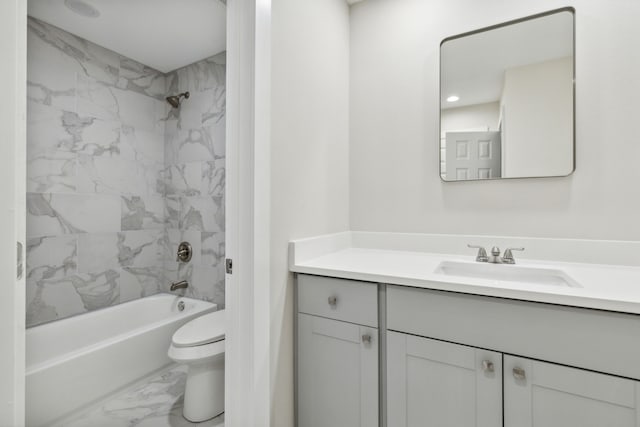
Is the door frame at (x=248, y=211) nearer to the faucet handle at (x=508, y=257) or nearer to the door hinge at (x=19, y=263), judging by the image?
the door hinge at (x=19, y=263)

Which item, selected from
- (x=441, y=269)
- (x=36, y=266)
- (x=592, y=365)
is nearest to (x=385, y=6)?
(x=441, y=269)

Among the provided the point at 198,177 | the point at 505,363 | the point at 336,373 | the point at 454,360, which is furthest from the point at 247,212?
the point at 198,177

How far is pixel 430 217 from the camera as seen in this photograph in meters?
1.69

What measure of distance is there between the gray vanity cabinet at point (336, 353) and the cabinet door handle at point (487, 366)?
0.36 m

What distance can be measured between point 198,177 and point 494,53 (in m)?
2.21

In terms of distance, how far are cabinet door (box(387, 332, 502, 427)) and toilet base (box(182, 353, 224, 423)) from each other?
3.25ft

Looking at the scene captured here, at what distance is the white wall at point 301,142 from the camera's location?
1.27m

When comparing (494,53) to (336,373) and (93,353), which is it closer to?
(336,373)

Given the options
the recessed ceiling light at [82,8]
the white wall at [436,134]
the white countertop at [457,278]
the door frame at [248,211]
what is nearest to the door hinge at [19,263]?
the door frame at [248,211]

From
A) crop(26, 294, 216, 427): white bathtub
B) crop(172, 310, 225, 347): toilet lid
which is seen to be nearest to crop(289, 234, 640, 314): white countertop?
crop(172, 310, 225, 347): toilet lid

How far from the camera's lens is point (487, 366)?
38.9 inches

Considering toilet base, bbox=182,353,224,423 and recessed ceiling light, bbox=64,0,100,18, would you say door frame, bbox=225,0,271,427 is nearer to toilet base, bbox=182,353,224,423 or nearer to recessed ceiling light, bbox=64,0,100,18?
toilet base, bbox=182,353,224,423

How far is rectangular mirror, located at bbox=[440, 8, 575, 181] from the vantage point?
55.4 inches

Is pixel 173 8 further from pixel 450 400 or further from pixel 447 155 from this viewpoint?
pixel 450 400
